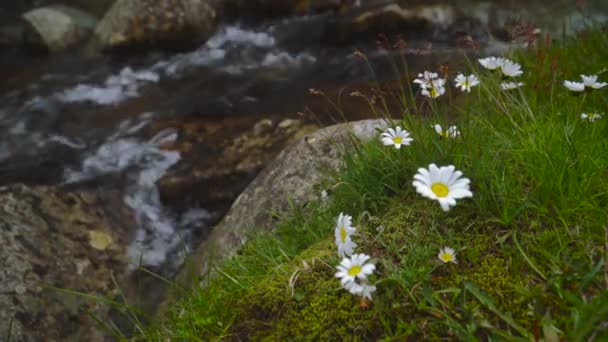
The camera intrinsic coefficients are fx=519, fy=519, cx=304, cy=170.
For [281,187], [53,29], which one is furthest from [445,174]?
[53,29]

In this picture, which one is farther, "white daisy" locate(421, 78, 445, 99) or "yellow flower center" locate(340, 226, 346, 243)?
"white daisy" locate(421, 78, 445, 99)

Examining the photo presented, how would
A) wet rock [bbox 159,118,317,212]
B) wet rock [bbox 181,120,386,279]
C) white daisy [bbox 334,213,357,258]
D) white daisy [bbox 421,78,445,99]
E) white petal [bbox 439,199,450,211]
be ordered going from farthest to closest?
wet rock [bbox 159,118,317,212]
wet rock [bbox 181,120,386,279]
white daisy [bbox 421,78,445,99]
white daisy [bbox 334,213,357,258]
white petal [bbox 439,199,450,211]

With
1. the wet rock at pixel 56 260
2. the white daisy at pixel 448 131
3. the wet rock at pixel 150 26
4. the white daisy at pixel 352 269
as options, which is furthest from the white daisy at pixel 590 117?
the wet rock at pixel 150 26

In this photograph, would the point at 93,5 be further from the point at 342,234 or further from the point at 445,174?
the point at 445,174

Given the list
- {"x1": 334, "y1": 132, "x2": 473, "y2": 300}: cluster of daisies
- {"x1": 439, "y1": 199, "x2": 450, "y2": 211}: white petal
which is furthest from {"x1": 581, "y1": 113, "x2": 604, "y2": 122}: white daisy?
{"x1": 439, "y1": 199, "x2": 450, "y2": 211}: white petal

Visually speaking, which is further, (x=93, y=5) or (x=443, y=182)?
(x=93, y=5)

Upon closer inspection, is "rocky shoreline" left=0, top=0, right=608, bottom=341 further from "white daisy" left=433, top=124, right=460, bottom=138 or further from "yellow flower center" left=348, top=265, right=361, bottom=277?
"yellow flower center" left=348, top=265, right=361, bottom=277
